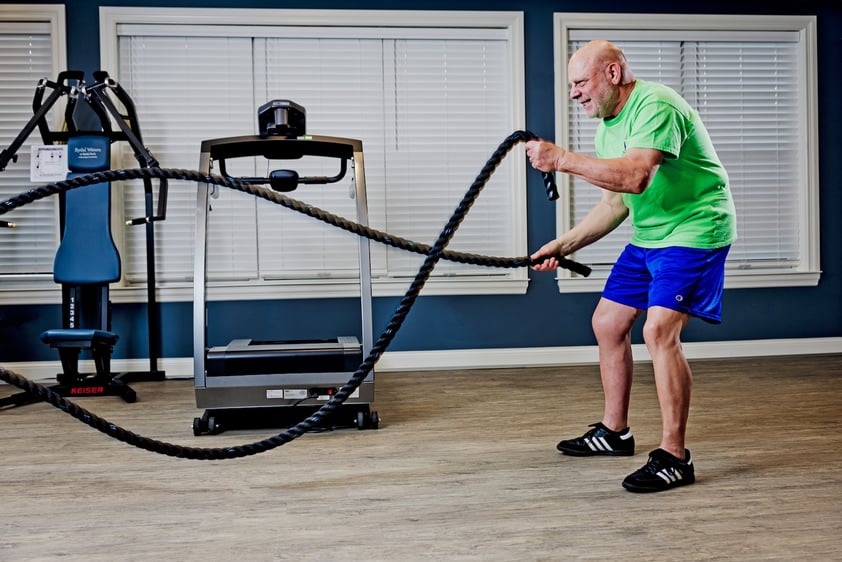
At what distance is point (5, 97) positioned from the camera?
4695mm

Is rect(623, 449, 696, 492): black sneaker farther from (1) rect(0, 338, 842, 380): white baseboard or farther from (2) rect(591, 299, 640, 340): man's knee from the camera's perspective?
(1) rect(0, 338, 842, 380): white baseboard

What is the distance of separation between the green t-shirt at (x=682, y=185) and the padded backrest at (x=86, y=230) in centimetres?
283

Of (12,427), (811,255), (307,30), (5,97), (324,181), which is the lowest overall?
(12,427)

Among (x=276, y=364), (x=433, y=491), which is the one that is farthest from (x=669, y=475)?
(x=276, y=364)

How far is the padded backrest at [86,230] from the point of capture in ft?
13.5

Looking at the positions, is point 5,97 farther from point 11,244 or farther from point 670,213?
point 670,213

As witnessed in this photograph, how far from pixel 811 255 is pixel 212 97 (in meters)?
4.04

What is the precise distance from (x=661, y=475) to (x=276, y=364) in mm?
1667

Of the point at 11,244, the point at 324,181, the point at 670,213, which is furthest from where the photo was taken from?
the point at 11,244

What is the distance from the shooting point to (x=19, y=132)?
4.68 m

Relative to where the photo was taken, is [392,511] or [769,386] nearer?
[392,511]

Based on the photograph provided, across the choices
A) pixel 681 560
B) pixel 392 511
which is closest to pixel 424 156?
pixel 392 511

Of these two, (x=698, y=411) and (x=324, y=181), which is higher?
(x=324, y=181)

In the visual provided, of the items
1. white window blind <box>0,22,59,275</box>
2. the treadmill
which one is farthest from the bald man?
white window blind <box>0,22,59,275</box>
